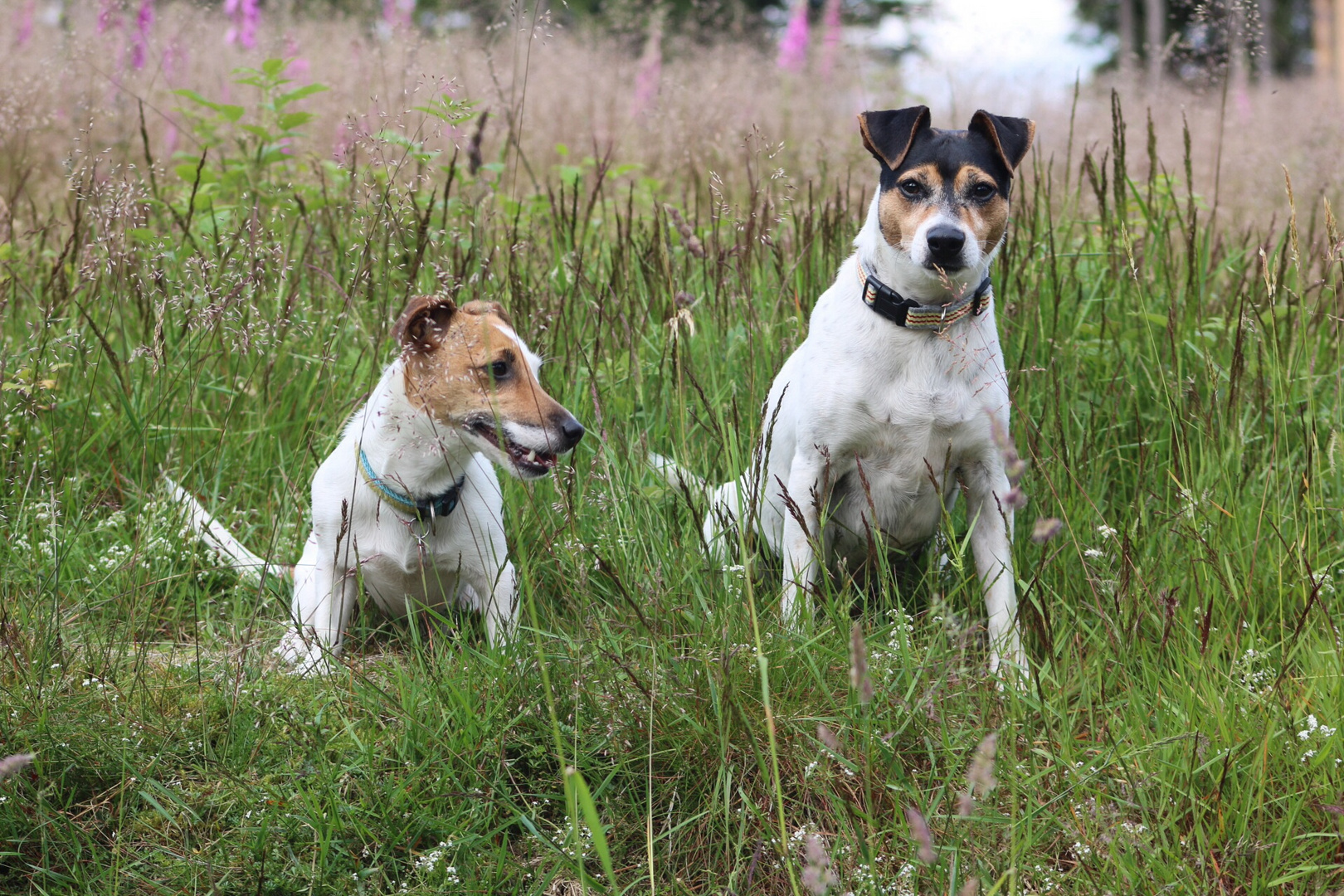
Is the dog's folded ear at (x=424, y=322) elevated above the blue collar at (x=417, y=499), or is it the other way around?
the dog's folded ear at (x=424, y=322)

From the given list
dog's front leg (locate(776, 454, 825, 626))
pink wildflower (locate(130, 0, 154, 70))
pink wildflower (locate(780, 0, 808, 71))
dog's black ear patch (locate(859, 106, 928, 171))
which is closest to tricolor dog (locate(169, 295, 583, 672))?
dog's front leg (locate(776, 454, 825, 626))

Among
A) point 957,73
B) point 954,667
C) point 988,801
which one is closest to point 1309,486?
point 954,667

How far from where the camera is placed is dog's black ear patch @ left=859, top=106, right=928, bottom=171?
2828mm

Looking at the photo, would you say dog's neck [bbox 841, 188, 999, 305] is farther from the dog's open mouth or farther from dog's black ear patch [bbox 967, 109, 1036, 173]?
the dog's open mouth

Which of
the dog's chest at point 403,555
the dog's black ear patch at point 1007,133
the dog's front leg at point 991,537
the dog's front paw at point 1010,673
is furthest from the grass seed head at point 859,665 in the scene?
the dog's black ear patch at point 1007,133

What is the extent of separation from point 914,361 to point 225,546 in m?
2.01

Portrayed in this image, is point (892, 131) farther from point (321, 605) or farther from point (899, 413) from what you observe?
point (321, 605)

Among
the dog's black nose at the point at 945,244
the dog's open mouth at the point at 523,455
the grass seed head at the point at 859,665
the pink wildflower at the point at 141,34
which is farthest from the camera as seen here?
the pink wildflower at the point at 141,34

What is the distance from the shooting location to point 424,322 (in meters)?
2.82

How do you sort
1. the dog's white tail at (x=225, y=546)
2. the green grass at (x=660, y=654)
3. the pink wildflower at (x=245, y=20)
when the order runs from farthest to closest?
the pink wildflower at (x=245, y=20) < the dog's white tail at (x=225, y=546) < the green grass at (x=660, y=654)

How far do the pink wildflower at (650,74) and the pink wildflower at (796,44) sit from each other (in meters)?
1.24

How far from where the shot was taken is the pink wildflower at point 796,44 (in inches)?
353

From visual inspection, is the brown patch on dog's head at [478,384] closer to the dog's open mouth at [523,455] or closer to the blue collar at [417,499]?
the dog's open mouth at [523,455]

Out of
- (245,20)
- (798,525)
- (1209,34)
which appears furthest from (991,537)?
(245,20)
